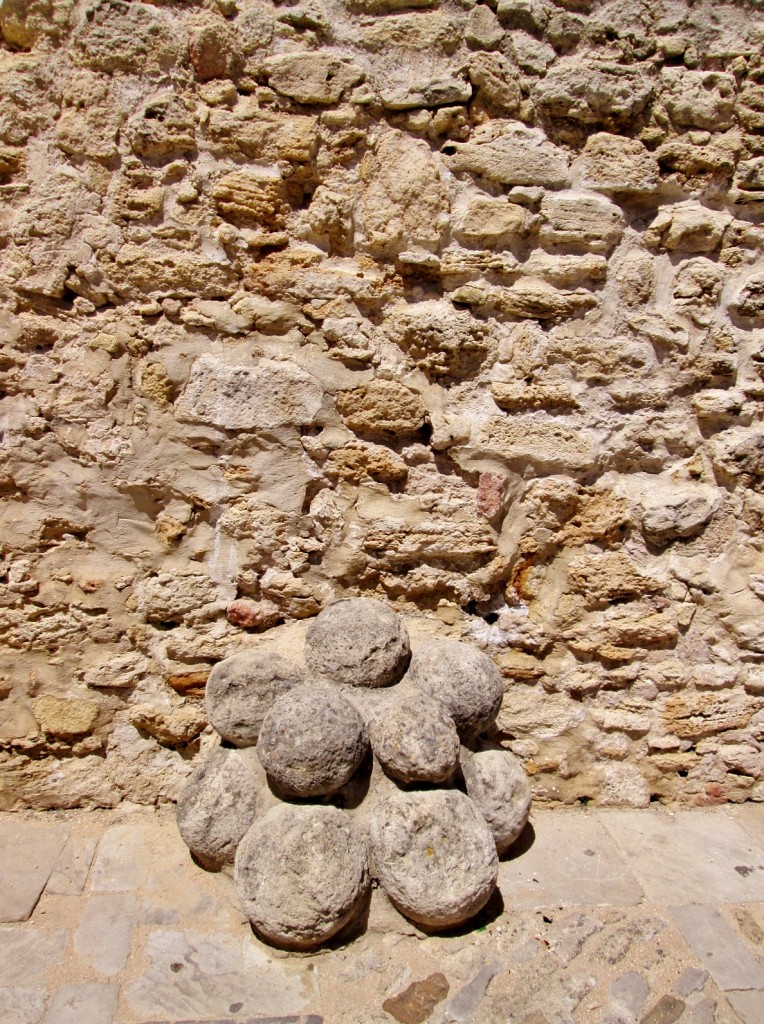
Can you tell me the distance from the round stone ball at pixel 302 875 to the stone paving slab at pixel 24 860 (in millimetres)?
589

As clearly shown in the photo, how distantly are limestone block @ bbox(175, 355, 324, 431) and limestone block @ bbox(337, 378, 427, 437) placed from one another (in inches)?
7.3

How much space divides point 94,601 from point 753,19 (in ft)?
9.06

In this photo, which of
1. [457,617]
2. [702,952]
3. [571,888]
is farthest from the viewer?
[457,617]

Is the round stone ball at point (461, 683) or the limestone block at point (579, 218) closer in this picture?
the round stone ball at point (461, 683)

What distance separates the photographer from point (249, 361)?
2.20 meters

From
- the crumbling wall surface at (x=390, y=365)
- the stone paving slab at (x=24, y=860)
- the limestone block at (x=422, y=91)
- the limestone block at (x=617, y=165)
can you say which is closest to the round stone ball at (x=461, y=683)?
the crumbling wall surface at (x=390, y=365)

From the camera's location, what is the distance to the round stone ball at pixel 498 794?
197 cm

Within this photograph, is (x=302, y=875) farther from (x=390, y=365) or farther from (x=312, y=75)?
(x=312, y=75)

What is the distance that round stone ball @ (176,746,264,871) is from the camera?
1888mm

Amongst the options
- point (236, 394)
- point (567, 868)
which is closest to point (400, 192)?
point (236, 394)

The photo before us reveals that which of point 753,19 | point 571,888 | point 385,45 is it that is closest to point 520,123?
point 385,45

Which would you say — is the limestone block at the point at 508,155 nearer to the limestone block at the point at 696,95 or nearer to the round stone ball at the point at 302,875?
the limestone block at the point at 696,95

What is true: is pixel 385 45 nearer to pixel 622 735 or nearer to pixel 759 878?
pixel 622 735

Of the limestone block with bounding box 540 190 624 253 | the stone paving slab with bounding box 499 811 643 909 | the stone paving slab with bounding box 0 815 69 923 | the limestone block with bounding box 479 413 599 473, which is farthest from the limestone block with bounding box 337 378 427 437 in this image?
the stone paving slab with bounding box 0 815 69 923
